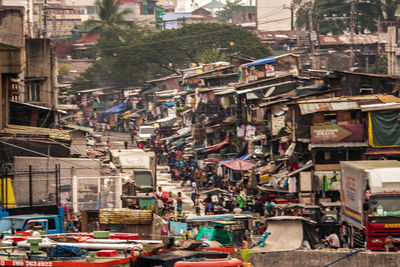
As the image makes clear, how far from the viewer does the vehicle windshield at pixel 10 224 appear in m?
18.7

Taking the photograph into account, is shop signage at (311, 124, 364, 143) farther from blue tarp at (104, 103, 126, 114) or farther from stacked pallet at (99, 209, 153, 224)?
blue tarp at (104, 103, 126, 114)

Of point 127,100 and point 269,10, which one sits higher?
point 269,10

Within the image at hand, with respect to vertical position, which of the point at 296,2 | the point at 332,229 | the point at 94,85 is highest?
the point at 296,2

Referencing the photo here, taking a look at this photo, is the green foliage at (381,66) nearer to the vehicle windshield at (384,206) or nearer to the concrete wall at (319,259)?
the vehicle windshield at (384,206)

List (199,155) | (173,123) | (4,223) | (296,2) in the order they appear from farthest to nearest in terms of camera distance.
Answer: (296,2) < (173,123) < (199,155) < (4,223)

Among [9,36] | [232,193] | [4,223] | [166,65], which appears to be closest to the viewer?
[4,223]

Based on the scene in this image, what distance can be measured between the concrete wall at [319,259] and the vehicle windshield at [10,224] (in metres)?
5.26

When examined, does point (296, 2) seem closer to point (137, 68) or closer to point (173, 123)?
point (137, 68)

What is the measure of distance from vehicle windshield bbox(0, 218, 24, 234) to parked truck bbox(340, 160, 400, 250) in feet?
27.8

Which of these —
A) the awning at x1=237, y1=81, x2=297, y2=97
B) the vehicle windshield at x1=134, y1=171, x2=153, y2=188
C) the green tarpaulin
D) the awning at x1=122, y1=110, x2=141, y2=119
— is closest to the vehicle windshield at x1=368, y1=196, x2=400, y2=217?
the green tarpaulin

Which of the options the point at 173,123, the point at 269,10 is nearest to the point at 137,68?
the point at 173,123

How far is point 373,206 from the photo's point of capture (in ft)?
70.1

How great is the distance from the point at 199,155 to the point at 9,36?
22.8m

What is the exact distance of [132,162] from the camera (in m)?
39.2
